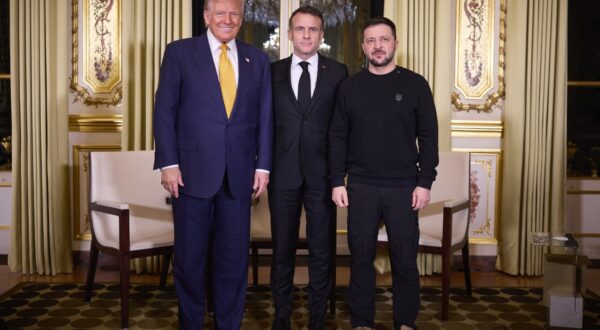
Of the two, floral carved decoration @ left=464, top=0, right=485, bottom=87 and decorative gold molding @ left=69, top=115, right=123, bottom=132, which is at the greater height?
floral carved decoration @ left=464, top=0, right=485, bottom=87

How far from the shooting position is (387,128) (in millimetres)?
2611

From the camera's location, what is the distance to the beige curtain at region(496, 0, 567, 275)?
397 centimetres

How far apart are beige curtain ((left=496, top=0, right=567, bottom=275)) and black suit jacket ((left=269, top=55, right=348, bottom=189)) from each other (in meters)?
1.86

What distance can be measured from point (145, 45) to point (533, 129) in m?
2.64

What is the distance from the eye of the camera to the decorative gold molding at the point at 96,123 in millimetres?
4113

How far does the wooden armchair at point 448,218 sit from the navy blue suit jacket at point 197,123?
1205mm

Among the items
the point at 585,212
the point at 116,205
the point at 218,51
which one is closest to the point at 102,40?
the point at 116,205

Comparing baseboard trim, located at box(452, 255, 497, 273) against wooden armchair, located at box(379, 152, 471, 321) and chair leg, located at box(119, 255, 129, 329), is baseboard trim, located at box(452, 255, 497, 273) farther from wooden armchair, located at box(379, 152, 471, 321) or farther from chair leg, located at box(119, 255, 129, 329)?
chair leg, located at box(119, 255, 129, 329)

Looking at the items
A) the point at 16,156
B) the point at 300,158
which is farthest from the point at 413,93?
the point at 16,156

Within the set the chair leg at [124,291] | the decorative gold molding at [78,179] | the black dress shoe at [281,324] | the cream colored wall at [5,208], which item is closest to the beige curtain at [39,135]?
the decorative gold molding at [78,179]

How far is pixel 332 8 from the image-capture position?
4.32 m

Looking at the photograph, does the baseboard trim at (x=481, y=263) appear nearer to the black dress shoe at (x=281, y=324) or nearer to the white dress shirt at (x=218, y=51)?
the black dress shoe at (x=281, y=324)

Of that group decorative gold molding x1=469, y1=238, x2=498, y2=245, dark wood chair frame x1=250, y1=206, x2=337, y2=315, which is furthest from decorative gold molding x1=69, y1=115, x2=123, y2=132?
decorative gold molding x1=469, y1=238, x2=498, y2=245

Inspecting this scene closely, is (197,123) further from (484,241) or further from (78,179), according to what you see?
(484,241)
